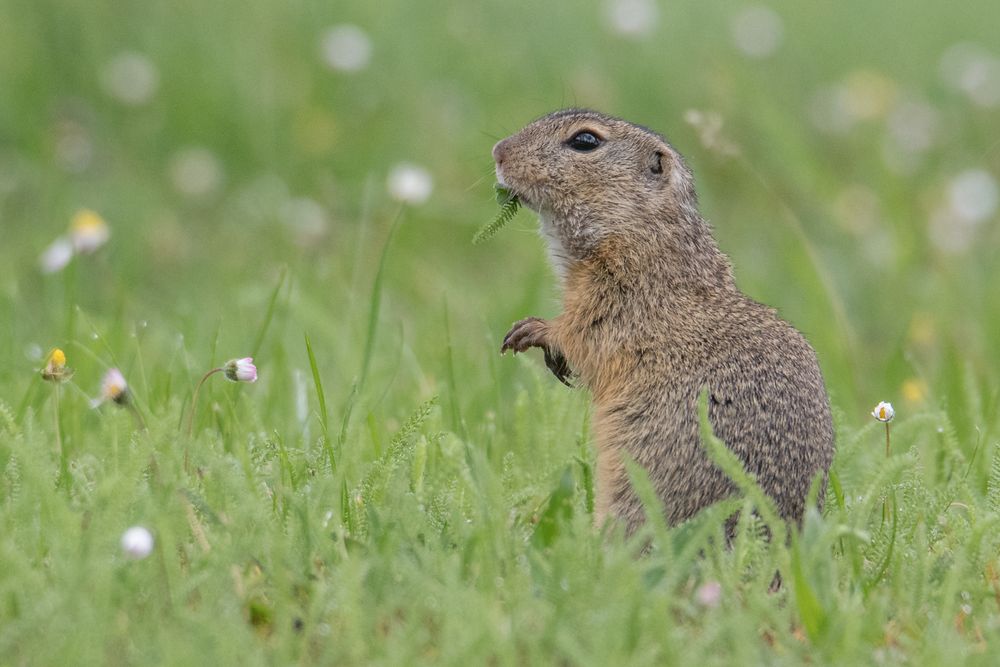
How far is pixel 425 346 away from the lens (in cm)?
616

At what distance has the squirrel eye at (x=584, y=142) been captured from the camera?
4.66 m

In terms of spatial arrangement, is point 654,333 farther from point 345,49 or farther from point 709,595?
point 345,49

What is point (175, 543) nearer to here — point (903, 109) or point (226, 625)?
point (226, 625)

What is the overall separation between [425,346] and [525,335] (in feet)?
6.05

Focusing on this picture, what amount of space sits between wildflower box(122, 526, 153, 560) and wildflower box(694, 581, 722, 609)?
44.2 inches

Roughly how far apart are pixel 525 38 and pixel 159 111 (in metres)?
2.47

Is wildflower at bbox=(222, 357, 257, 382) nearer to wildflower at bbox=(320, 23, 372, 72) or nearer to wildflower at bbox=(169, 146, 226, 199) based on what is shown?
wildflower at bbox=(169, 146, 226, 199)

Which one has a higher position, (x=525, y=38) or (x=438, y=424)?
(x=525, y=38)

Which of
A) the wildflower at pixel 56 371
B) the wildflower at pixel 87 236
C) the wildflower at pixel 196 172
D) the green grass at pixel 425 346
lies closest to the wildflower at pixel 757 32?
the green grass at pixel 425 346

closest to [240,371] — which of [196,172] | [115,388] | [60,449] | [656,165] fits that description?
[115,388]

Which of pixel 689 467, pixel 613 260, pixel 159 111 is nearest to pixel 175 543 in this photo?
pixel 689 467

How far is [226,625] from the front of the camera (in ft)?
9.24

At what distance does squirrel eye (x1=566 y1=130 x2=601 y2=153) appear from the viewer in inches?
184

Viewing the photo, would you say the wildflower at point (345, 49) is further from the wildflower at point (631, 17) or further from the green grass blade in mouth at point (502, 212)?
the green grass blade in mouth at point (502, 212)
